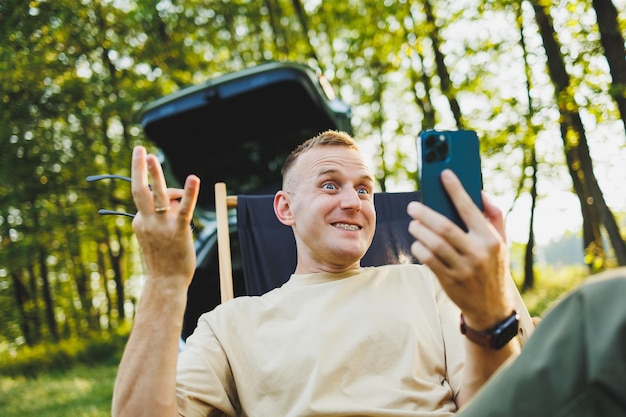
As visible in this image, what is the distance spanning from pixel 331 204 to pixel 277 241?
108cm

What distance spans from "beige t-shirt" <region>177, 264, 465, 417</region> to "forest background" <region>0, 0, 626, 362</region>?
2941mm

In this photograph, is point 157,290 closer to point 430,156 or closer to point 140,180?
point 140,180

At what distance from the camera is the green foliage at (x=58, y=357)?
9.54 metres

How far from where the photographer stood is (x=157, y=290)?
1323mm

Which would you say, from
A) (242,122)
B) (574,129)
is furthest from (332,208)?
(574,129)

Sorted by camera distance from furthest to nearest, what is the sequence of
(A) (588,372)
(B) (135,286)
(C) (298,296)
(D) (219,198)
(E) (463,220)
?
(B) (135,286), (D) (219,198), (C) (298,296), (E) (463,220), (A) (588,372)

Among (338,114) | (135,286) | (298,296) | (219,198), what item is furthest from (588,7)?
(135,286)

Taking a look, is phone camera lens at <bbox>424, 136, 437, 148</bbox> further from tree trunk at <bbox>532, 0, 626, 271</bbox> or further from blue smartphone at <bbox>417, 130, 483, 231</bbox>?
tree trunk at <bbox>532, 0, 626, 271</bbox>

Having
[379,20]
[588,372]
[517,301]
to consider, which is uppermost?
[379,20]

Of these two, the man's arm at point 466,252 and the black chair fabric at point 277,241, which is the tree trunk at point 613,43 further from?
the man's arm at point 466,252

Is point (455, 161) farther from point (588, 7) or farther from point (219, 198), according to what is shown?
point (588, 7)

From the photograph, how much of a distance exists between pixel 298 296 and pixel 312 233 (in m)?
0.27

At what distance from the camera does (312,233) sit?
2188 mm

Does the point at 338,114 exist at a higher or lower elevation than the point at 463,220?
higher
